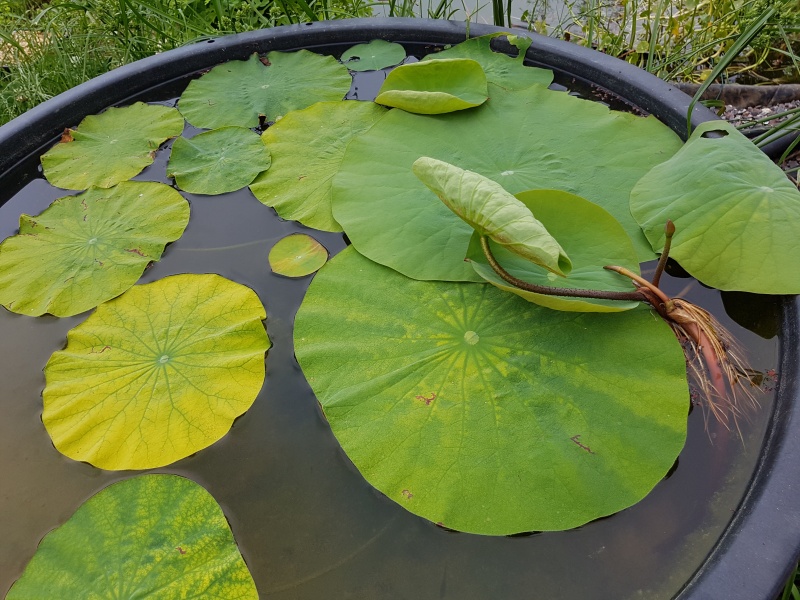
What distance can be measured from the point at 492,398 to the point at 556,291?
0.24 metres

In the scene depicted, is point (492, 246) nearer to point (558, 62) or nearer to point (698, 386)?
point (698, 386)

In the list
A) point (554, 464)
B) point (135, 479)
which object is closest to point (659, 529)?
point (554, 464)

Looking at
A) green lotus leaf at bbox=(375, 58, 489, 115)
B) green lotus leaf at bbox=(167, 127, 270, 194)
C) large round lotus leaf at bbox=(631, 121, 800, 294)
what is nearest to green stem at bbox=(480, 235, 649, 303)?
large round lotus leaf at bbox=(631, 121, 800, 294)

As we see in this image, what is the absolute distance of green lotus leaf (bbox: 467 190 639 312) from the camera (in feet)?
3.58

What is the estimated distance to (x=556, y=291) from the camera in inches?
40.1

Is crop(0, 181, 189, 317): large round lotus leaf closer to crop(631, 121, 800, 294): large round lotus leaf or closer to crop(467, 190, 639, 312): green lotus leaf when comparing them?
crop(467, 190, 639, 312): green lotus leaf

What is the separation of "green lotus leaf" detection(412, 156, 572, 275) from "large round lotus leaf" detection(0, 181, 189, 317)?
754mm

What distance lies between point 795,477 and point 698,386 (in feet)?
0.83

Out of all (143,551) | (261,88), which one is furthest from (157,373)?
(261,88)

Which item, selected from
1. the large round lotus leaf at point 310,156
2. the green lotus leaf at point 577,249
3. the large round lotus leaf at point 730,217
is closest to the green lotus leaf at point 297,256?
the large round lotus leaf at point 310,156

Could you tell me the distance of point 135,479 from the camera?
0.95 m

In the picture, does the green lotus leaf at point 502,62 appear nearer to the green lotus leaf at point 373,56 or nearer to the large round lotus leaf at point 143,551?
the green lotus leaf at point 373,56

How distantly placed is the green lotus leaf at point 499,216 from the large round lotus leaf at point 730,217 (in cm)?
34

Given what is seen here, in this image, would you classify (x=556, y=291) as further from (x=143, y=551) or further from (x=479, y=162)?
(x=143, y=551)
